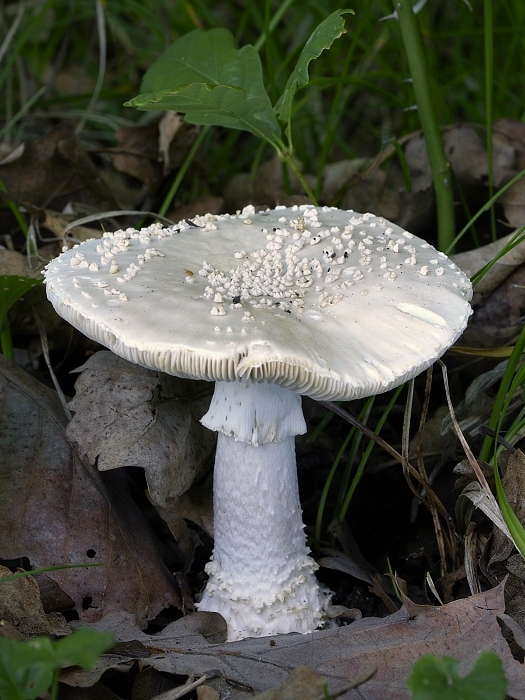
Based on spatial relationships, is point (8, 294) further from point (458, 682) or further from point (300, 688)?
point (458, 682)

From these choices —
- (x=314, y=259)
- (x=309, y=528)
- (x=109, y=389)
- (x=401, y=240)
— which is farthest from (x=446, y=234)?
(x=109, y=389)

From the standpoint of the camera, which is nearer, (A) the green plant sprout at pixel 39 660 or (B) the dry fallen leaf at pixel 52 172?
(A) the green plant sprout at pixel 39 660

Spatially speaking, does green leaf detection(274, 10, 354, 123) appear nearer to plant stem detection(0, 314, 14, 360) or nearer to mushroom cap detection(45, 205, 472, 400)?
mushroom cap detection(45, 205, 472, 400)

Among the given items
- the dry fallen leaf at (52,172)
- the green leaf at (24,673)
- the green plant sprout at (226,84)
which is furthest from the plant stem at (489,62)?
the green leaf at (24,673)

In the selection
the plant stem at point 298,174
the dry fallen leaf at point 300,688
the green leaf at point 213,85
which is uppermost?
the green leaf at point 213,85

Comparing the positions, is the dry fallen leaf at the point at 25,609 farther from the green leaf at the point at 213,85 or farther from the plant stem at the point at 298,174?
the plant stem at the point at 298,174

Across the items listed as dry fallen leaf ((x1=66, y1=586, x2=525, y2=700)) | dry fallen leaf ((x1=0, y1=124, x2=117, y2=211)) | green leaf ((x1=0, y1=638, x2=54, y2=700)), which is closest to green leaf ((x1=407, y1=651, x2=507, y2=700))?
dry fallen leaf ((x1=66, y1=586, x2=525, y2=700))

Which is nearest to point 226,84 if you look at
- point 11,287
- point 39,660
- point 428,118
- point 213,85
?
point 213,85
